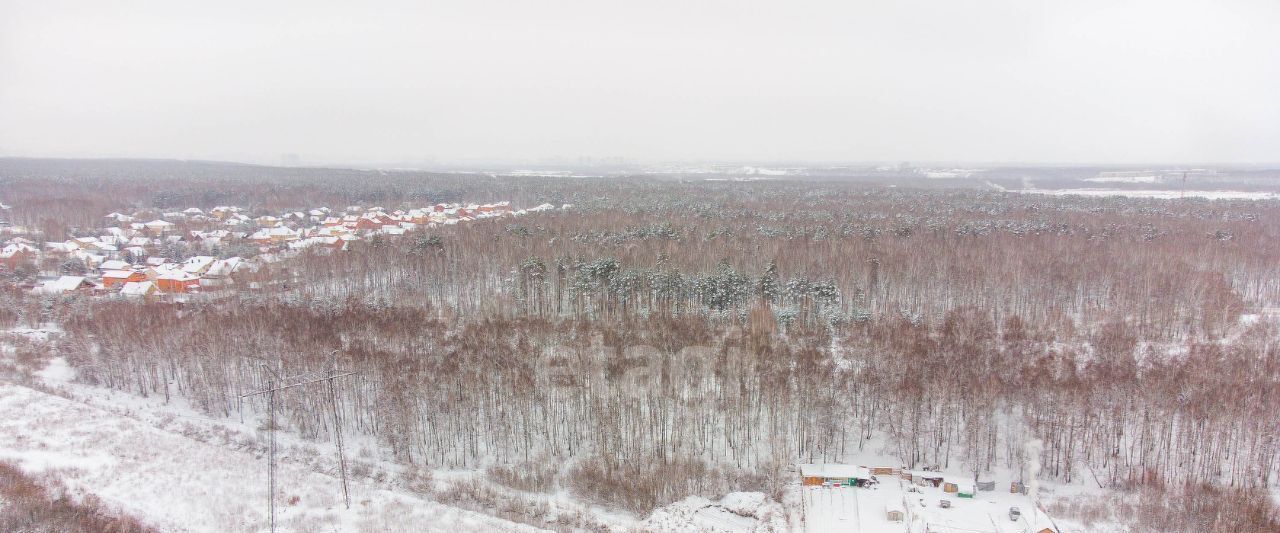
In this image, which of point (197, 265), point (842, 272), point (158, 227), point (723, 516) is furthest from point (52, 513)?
point (158, 227)

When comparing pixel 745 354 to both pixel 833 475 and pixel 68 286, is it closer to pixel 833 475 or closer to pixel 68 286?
pixel 833 475

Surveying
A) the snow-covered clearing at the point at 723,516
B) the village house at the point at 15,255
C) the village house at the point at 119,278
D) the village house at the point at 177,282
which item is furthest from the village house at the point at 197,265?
the snow-covered clearing at the point at 723,516

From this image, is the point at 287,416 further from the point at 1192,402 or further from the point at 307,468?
the point at 1192,402

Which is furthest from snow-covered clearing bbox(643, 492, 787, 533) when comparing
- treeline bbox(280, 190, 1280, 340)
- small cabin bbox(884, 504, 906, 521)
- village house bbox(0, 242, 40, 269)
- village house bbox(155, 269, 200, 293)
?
village house bbox(0, 242, 40, 269)

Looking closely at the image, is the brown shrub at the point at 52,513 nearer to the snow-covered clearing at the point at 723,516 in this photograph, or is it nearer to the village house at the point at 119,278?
the snow-covered clearing at the point at 723,516

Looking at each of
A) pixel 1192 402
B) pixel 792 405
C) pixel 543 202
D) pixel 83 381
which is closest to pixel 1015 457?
pixel 1192 402
